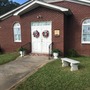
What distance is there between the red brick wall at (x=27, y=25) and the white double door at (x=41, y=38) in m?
0.33

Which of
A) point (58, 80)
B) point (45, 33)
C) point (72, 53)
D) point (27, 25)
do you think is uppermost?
point (27, 25)

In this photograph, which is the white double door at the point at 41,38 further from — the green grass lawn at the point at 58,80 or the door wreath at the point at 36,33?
the green grass lawn at the point at 58,80

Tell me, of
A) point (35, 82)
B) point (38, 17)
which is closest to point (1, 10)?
point (38, 17)

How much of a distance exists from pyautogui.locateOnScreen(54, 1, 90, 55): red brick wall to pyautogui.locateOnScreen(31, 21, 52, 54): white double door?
154 cm

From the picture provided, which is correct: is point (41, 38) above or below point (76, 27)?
below

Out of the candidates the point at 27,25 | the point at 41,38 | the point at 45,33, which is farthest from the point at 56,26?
the point at 27,25

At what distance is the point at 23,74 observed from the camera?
31.4ft

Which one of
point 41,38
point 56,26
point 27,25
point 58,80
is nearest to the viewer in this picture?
point 58,80

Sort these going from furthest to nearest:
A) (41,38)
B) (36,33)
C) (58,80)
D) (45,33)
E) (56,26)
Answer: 1. (36,33)
2. (41,38)
3. (45,33)
4. (56,26)
5. (58,80)

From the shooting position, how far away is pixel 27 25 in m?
15.8

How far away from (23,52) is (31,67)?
4061mm

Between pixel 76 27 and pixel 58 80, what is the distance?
7833 millimetres

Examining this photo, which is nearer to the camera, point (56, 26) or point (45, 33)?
point (56, 26)

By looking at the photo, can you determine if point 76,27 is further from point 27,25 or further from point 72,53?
point 27,25
